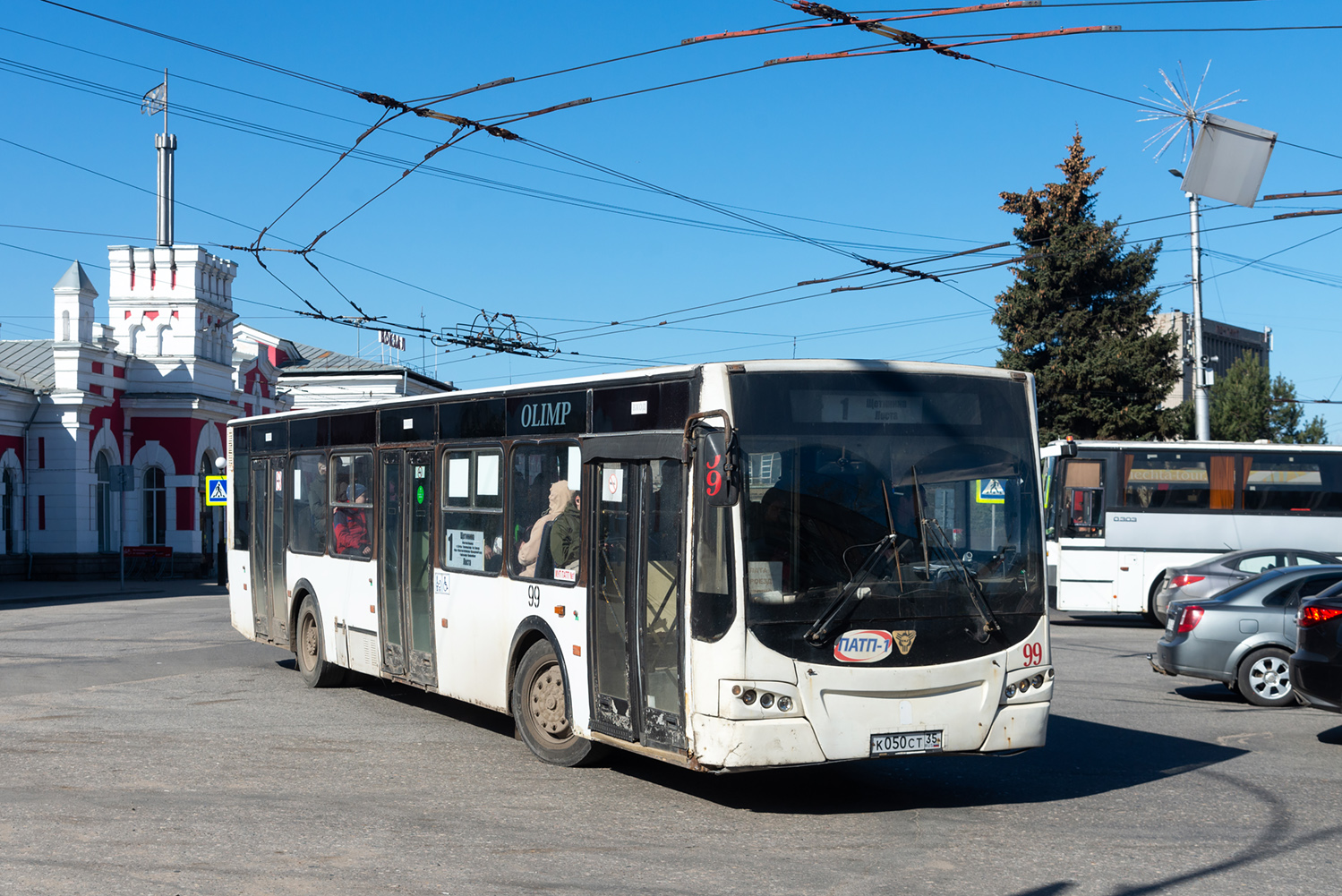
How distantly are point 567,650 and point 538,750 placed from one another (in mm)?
929

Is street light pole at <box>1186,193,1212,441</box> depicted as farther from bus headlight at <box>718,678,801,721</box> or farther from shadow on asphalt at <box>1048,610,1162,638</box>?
bus headlight at <box>718,678,801,721</box>

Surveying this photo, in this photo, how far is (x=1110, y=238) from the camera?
43.0 meters

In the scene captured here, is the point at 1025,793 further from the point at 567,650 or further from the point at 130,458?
the point at 130,458

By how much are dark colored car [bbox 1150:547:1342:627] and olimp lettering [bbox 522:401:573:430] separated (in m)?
10.9

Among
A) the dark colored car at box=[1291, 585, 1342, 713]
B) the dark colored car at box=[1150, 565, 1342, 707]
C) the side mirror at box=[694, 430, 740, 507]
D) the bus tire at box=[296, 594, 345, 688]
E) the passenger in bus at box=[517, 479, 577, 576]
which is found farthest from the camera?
the bus tire at box=[296, 594, 345, 688]

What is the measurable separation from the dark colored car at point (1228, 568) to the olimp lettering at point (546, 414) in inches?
429

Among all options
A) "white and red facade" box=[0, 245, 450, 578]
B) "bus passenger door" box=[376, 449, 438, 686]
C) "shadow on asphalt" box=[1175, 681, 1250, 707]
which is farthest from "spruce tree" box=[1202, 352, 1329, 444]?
"bus passenger door" box=[376, 449, 438, 686]

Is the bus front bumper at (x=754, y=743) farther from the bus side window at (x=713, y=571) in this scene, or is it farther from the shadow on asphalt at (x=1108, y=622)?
the shadow on asphalt at (x=1108, y=622)

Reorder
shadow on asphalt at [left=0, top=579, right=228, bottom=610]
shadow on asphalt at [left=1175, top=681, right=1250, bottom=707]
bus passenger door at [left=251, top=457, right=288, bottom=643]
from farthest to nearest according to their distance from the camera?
shadow on asphalt at [left=0, top=579, right=228, bottom=610]
bus passenger door at [left=251, top=457, right=288, bottom=643]
shadow on asphalt at [left=1175, top=681, right=1250, bottom=707]

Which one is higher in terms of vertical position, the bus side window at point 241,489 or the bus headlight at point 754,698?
the bus side window at point 241,489

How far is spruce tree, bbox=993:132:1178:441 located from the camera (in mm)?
43938

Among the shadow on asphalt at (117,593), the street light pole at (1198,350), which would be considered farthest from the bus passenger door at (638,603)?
the street light pole at (1198,350)

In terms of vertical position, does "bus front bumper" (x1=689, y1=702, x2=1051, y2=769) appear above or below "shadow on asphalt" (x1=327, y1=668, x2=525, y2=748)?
above

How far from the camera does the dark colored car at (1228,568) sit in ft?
61.4
